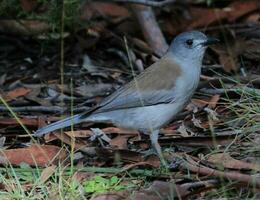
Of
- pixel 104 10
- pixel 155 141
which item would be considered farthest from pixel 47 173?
pixel 104 10

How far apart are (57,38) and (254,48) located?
2172 millimetres

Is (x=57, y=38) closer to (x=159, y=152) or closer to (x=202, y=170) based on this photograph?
(x=159, y=152)

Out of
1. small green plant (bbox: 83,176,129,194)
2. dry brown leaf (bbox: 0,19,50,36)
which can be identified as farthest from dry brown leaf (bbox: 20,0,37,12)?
small green plant (bbox: 83,176,129,194)

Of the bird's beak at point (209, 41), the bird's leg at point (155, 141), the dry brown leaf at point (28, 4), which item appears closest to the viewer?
the bird's leg at point (155, 141)

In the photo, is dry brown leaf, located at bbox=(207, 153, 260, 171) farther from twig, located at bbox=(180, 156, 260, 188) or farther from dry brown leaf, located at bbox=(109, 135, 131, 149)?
dry brown leaf, located at bbox=(109, 135, 131, 149)

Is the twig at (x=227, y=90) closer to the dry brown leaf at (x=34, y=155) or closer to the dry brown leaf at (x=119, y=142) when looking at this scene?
the dry brown leaf at (x=119, y=142)

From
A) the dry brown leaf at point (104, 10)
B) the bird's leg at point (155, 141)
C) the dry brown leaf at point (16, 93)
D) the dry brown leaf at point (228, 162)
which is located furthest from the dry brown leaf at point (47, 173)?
the dry brown leaf at point (104, 10)

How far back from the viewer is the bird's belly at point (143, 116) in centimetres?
571

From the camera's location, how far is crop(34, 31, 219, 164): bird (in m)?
5.73

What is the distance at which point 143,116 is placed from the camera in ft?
19.0

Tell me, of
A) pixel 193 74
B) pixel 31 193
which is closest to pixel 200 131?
pixel 193 74

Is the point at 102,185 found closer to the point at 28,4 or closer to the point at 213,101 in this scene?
the point at 213,101

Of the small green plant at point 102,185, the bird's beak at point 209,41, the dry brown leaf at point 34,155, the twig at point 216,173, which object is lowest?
the dry brown leaf at point 34,155

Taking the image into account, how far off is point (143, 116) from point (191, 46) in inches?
32.0
